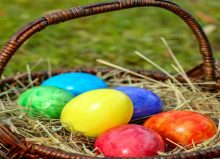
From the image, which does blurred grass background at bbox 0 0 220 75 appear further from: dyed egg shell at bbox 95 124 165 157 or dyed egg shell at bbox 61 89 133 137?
dyed egg shell at bbox 95 124 165 157

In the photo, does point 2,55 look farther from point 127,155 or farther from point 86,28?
point 86,28

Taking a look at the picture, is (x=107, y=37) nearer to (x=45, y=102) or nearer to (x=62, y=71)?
(x=62, y=71)

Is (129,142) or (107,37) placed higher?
(129,142)

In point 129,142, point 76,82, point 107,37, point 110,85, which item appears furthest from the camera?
point 107,37

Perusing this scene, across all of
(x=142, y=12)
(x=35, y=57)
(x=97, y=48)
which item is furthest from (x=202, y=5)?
(x=35, y=57)

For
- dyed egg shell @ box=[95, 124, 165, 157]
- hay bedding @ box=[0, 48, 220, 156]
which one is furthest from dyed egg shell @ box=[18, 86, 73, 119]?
dyed egg shell @ box=[95, 124, 165, 157]

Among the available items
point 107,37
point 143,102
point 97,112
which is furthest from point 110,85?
point 107,37
